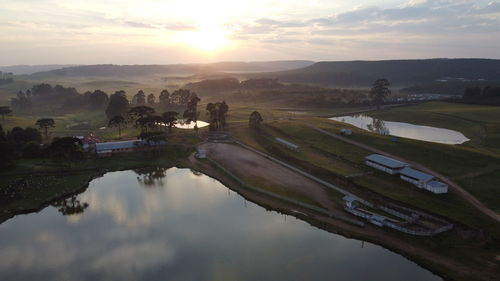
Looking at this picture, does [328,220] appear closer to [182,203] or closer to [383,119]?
[182,203]

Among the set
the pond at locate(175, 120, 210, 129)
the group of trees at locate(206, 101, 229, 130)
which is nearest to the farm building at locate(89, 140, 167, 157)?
the group of trees at locate(206, 101, 229, 130)

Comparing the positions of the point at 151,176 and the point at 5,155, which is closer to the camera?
the point at 5,155

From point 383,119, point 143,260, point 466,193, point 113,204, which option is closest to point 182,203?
point 113,204

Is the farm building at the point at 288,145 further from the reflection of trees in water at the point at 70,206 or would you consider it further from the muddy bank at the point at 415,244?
the reflection of trees in water at the point at 70,206

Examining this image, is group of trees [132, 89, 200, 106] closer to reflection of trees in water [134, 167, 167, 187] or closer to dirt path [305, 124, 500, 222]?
reflection of trees in water [134, 167, 167, 187]

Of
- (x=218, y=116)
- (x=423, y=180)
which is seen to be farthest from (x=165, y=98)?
(x=423, y=180)

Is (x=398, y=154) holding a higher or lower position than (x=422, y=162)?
higher

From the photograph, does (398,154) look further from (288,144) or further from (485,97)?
(485,97)

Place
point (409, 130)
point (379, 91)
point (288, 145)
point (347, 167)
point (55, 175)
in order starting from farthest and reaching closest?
point (379, 91)
point (409, 130)
point (288, 145)
point (55, 175)
point (347, 167)
